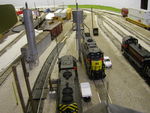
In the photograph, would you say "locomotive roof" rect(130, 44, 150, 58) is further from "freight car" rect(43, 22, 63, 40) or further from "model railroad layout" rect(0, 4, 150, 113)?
"freight car" rect(43, 22, 63, 40)

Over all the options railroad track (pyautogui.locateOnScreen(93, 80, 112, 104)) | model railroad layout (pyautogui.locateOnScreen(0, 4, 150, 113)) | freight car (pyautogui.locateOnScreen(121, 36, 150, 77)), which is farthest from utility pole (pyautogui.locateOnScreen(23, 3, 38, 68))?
freight car (pyautogui.locateOnScreen(121, 36, 150, 77))

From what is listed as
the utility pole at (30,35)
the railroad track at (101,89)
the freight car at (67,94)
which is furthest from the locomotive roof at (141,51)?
the utility pole at (30,35)

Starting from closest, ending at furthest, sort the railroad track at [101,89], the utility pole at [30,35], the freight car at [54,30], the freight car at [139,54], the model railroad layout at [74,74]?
1. the model railroad layout at [74,74]
2. the railroad track at [101,89]
3. the freight car at [139,54]
4. the utility pole at [30,35]
5. the freight car at [54,30]

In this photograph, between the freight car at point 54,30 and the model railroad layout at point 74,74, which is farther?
the freight car at point 54,30

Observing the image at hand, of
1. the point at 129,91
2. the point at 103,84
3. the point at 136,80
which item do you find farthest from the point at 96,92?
the point at 136,80

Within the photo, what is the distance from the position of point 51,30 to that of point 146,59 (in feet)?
73.2

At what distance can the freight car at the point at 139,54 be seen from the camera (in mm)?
17763

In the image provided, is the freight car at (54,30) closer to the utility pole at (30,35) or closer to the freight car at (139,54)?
the utility pole at (30,35)

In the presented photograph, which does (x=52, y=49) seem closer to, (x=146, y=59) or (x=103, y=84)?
(x=103, y=84)

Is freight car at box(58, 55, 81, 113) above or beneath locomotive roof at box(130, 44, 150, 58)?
beneath

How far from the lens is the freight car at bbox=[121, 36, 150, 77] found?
17763 mm

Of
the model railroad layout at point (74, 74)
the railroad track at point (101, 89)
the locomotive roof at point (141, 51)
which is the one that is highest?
the locomotive roof at point (141, 51)

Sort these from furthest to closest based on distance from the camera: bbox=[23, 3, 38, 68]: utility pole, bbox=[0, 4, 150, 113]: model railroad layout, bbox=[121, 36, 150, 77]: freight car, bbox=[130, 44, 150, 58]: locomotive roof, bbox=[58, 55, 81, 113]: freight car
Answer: bbox=[23, 3, 38, 68]: utility pole → bbox=[130, 44, 150, 58]: locomotive roof → bbox=[121, 36, 150, 77]: freight car → bbox=[0, 4, 150, 113]: model railroad layout → bbox=[58, 55, 81, 113]: freight car

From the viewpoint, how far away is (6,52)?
95.9 ft
